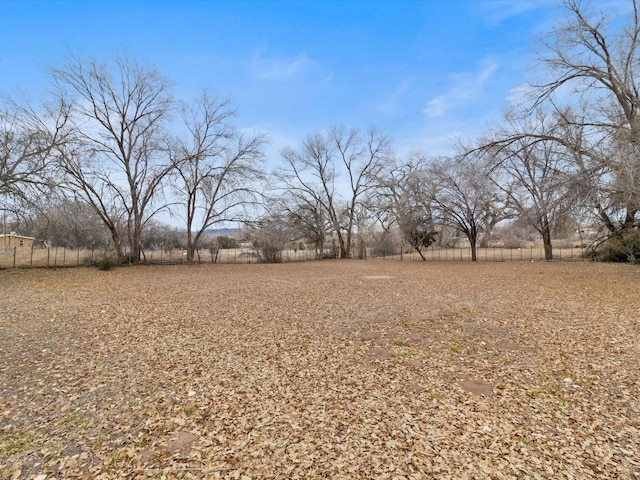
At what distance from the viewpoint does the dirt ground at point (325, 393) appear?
194 cm

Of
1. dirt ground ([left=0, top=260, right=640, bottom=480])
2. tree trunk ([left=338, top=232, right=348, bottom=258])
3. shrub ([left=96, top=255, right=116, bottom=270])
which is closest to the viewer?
dirt ground ([left=0, top=260, right=640, bottom=480])

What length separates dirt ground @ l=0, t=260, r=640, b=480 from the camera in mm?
1937

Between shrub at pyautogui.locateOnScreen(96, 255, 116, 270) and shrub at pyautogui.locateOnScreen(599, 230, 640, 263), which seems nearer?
shrub at pyautogui.locateOnScreen(599, 230, 640, 263)

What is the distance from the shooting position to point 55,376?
3.25 m

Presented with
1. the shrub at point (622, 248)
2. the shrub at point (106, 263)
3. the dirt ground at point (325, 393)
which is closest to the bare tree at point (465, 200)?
the shrub at point (622, 248)

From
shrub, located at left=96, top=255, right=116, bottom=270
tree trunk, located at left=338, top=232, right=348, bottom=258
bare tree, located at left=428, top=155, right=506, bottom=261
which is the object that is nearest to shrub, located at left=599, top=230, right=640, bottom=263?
bare tree, located at left=428, top=155, right=506, bottom=261

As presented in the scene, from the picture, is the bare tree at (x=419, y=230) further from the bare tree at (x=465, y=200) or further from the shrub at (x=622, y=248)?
the shrub at (x=622, y=248)

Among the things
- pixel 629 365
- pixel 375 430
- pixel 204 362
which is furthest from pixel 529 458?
pixel 204 362

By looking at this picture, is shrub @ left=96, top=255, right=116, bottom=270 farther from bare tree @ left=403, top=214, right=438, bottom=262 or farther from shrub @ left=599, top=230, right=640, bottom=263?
shrub @ left=599, top=230, right=640, bottom=263

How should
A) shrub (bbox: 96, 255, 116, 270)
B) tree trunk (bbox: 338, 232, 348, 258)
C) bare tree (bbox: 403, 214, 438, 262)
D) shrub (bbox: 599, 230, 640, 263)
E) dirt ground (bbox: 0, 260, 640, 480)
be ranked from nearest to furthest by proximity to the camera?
dirt ground (bbox: 0, 260, 640, 480) → shrub (bbox: 599, 230, 640, 263) → shrub (bbox: 96, 255, 116, 270) → bare tree (bbox: 403, 214, 438, 262) → tree trunk (bbox: 338, 232, 348, 258)

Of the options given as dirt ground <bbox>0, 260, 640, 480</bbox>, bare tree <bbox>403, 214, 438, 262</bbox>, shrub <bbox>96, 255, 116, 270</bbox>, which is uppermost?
bare tree <bbox>403, 214, 438, 262</bbox>

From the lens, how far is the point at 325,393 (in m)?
2.82

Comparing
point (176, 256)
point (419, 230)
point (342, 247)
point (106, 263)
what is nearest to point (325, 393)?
point (106, 263)

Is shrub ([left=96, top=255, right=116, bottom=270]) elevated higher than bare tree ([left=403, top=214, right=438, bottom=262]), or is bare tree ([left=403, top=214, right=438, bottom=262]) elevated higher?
bare tree ([left=403, top=214, right=438, bottom=262])
